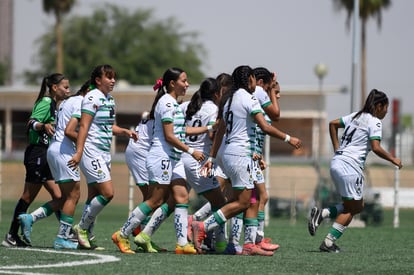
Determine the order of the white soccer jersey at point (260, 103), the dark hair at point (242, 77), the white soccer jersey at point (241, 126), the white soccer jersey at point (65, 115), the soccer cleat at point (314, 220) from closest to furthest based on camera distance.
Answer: the white soccer jersey at point (241, 126), the dark hair at point (242, 77), the white soccer jersey at point (260, 103), the white soccer jersey at point (65, 115), the soccer cleat at point (314, 220)

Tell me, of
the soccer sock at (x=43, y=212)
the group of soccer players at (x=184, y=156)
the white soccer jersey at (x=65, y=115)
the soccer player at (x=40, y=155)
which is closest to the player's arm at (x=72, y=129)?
the group of soccer players at (x=184, y=156)

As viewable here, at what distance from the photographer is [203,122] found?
520 inches

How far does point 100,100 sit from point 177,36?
84.4m

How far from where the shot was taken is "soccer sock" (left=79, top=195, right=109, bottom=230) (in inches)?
510

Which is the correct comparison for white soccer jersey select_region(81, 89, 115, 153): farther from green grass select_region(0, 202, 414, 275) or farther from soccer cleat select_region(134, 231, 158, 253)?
green grass select_region(0, 202, 414, 275)

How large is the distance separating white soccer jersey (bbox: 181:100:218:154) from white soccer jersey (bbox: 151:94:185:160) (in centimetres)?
56

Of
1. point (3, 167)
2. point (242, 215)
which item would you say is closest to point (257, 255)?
point (242, 215)

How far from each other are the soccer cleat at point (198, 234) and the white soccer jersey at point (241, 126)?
918 millimetres

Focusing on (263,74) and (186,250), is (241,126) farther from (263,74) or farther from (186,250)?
(186,250)

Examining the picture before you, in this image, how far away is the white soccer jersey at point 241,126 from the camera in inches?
491

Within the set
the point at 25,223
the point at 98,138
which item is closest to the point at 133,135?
the point at 98,138

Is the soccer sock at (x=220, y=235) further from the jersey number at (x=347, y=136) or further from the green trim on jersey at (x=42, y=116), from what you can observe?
the green trim on jersey at (x=42, y=116)

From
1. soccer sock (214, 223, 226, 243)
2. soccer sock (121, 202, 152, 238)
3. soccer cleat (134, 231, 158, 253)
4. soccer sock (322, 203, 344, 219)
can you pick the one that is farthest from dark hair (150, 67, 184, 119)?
soccer sock (322, 203, 344, 219)

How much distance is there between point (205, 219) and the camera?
45.4ft
